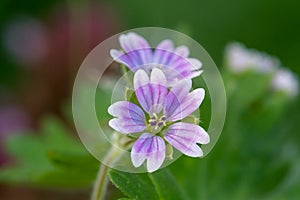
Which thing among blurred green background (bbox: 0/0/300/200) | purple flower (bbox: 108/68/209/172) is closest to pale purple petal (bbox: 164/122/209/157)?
purple flower (bbox: 108/68/209/172)

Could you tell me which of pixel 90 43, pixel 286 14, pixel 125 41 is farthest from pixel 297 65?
pixel 125 41

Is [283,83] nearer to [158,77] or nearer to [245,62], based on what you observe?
[245,62]

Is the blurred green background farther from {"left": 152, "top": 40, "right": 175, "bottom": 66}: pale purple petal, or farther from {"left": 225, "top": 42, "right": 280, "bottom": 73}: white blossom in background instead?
{"left": 152, "top": 40, "right": 175, "bottom": 66}: pale purple petal

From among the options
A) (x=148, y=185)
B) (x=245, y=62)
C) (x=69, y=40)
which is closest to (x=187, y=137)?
(x=148, y=185)

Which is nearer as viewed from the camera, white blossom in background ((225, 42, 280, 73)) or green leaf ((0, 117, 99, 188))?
green leaf ((0, 117, 99, 188))

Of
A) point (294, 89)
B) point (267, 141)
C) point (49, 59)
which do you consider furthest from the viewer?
point (49, 59)

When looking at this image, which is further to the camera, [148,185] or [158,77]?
[148,185]

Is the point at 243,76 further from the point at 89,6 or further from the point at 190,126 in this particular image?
the point at 89,6
